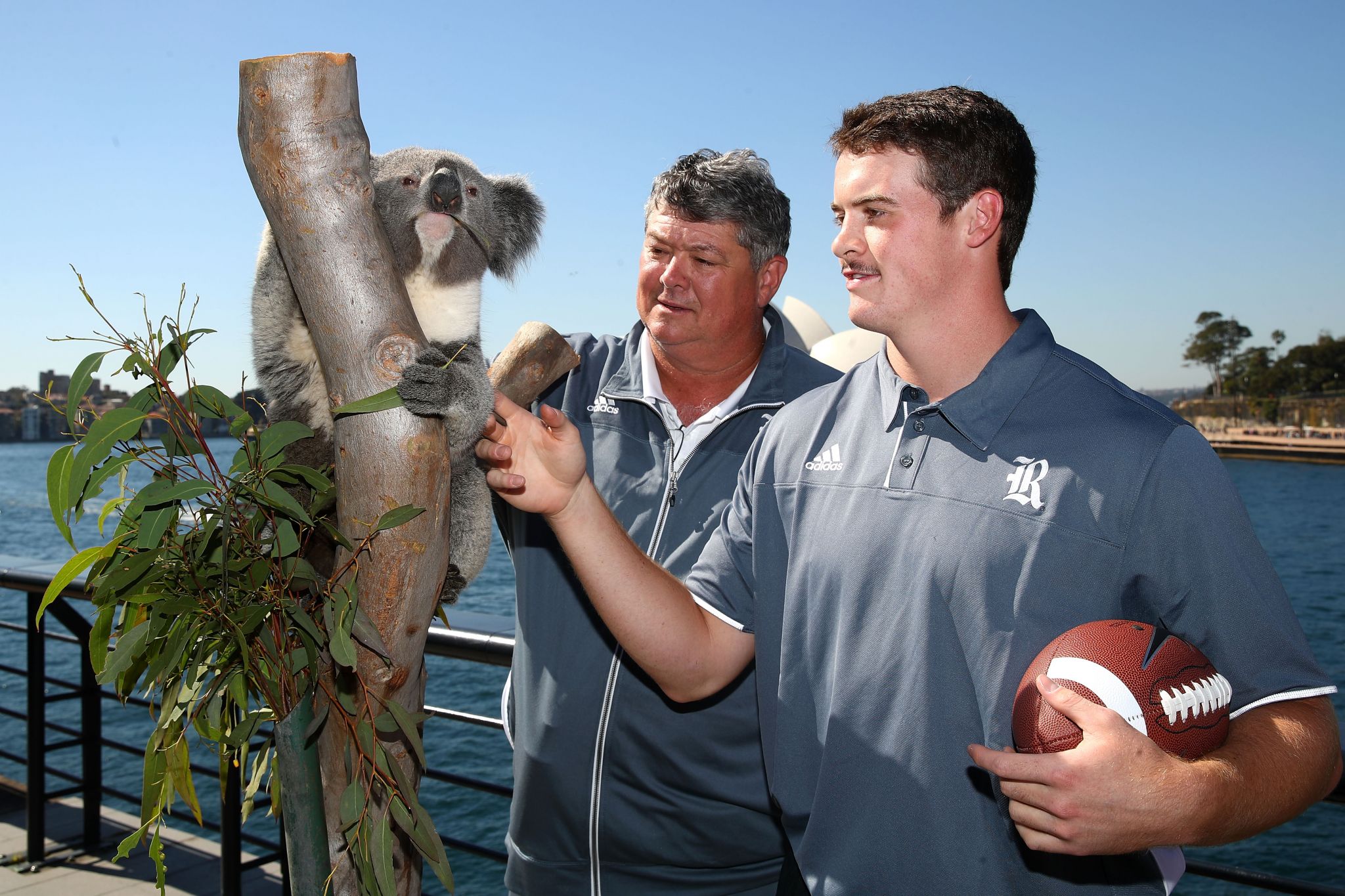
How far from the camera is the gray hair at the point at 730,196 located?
213 centimetres

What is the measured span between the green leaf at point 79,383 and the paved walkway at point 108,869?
2384mm

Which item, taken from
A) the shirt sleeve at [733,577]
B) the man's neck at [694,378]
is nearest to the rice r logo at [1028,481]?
the shirt sleeve at [733,577]

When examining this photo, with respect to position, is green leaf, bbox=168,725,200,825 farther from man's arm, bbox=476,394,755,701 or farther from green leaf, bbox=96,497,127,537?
man's arm, bbox=476,394,755,701

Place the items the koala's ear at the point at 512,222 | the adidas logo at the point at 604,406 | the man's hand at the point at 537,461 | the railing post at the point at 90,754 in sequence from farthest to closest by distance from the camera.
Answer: the railing post at the point at 90,754
the koala's ear at the point at 512,222
the adidas logo at the point at 604,406
the man's hand at the point at 537,461

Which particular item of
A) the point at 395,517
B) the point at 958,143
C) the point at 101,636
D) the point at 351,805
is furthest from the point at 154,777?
the point at 958,143

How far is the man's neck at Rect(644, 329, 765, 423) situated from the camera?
2.18m

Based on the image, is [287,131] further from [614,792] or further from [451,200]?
[614,792]

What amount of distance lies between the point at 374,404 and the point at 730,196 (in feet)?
3.93

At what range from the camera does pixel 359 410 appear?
1189mm

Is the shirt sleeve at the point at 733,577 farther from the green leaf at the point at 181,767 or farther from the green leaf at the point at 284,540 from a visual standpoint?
the green leaf at the point at 181,767

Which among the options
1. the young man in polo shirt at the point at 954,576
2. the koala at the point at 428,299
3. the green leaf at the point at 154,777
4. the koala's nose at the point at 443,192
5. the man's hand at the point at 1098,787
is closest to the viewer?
the man's hand at the point at 1098,787

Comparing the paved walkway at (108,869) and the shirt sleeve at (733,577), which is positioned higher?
the shirt sleeve at (733,577)

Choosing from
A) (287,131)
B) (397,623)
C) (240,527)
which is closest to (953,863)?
(397,623)

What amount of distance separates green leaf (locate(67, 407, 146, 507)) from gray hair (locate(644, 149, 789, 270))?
51.5 inches
